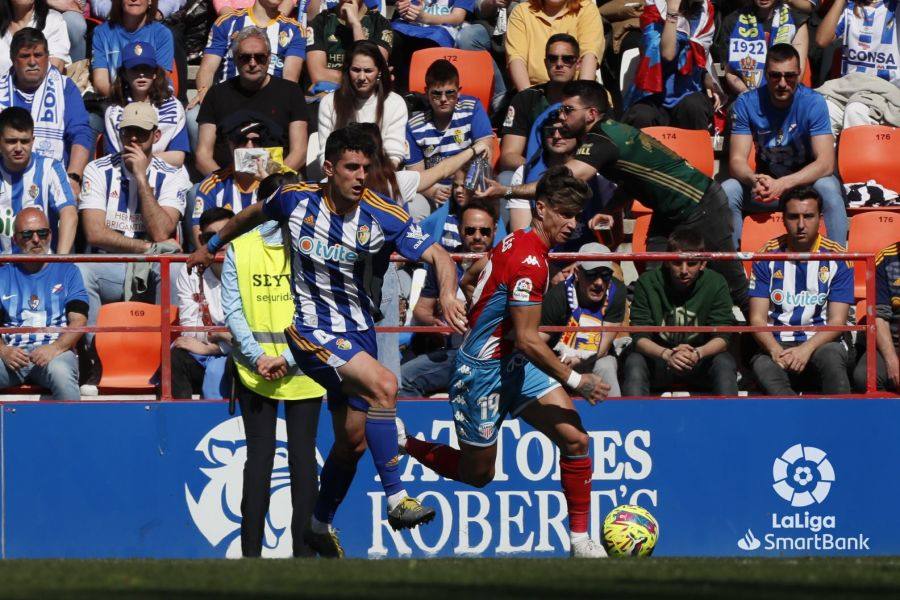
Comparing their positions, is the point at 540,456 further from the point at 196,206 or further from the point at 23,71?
the point at 23,71

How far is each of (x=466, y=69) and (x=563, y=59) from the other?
132 cm

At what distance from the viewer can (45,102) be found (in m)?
12.5

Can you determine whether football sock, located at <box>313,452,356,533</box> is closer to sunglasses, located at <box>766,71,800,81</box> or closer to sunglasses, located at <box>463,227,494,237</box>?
sunglasses, located at <box>463,227,494,237</box>

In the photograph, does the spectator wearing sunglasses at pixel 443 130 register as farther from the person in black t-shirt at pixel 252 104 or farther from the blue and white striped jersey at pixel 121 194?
the blue and white striped jersey at pixel 121 194

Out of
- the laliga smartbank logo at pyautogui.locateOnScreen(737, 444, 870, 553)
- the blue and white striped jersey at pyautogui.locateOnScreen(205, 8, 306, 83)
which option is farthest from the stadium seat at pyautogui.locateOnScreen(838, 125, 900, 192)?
the blue and white striped jersey at pyautogui.locateOnScreen(205, 8, 306, 83)

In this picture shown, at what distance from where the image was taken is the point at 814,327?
10.6 m

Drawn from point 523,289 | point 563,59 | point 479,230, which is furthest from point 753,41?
point 523,289

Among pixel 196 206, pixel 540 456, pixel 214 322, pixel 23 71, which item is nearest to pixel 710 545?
pixel 540 456

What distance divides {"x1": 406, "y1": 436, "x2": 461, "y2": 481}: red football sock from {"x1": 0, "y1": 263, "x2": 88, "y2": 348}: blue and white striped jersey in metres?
2.97

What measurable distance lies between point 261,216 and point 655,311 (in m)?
3.26

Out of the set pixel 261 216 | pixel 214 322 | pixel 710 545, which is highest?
pixel 261 216

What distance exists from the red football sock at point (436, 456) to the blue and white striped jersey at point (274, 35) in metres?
5.19

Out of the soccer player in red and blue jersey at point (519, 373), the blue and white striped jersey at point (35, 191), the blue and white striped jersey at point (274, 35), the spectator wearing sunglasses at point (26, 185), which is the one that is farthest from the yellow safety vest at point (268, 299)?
the blue and white striped jersey at point (274, 35)

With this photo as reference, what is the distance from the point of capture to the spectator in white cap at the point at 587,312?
10.6 metres
